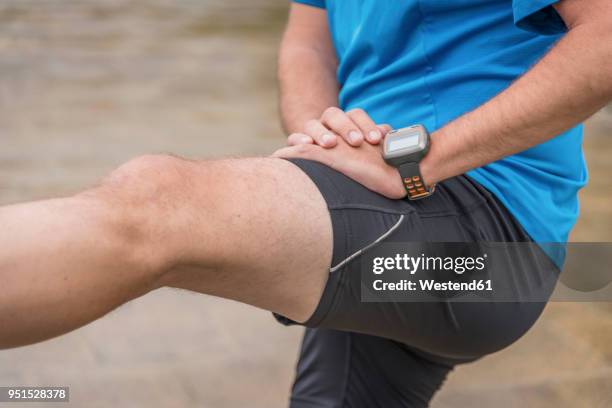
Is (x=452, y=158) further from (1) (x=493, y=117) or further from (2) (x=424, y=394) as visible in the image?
(2) (x=424, y=394)

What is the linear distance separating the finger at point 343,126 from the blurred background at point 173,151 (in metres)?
1.31

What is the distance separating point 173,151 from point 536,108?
3.26 metres

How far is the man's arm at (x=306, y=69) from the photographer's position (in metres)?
1.76

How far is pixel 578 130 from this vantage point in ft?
5.10

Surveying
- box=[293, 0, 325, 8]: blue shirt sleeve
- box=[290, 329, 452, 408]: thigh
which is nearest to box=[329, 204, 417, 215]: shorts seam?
box=[290, 329, 452, 408]: thigh

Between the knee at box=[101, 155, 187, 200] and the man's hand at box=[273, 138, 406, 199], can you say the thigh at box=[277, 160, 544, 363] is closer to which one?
the man's hand at box=[273, 138, 406, 199]

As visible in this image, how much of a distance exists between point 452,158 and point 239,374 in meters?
1.51

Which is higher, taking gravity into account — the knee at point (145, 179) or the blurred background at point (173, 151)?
the knee at point (145, 179)

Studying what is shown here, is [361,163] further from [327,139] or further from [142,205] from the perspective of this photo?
[142,205]

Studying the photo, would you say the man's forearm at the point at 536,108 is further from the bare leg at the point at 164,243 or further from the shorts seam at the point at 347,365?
the shorts seam at the point at 347,365

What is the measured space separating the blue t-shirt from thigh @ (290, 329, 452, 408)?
36cm

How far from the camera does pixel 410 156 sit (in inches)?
52.3

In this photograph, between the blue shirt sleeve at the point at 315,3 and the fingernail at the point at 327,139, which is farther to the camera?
the blue shirt sleeve at the point at 315,3

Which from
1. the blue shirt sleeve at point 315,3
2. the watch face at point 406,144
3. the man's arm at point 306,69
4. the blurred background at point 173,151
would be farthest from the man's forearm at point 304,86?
the blurred background at point 173,151
